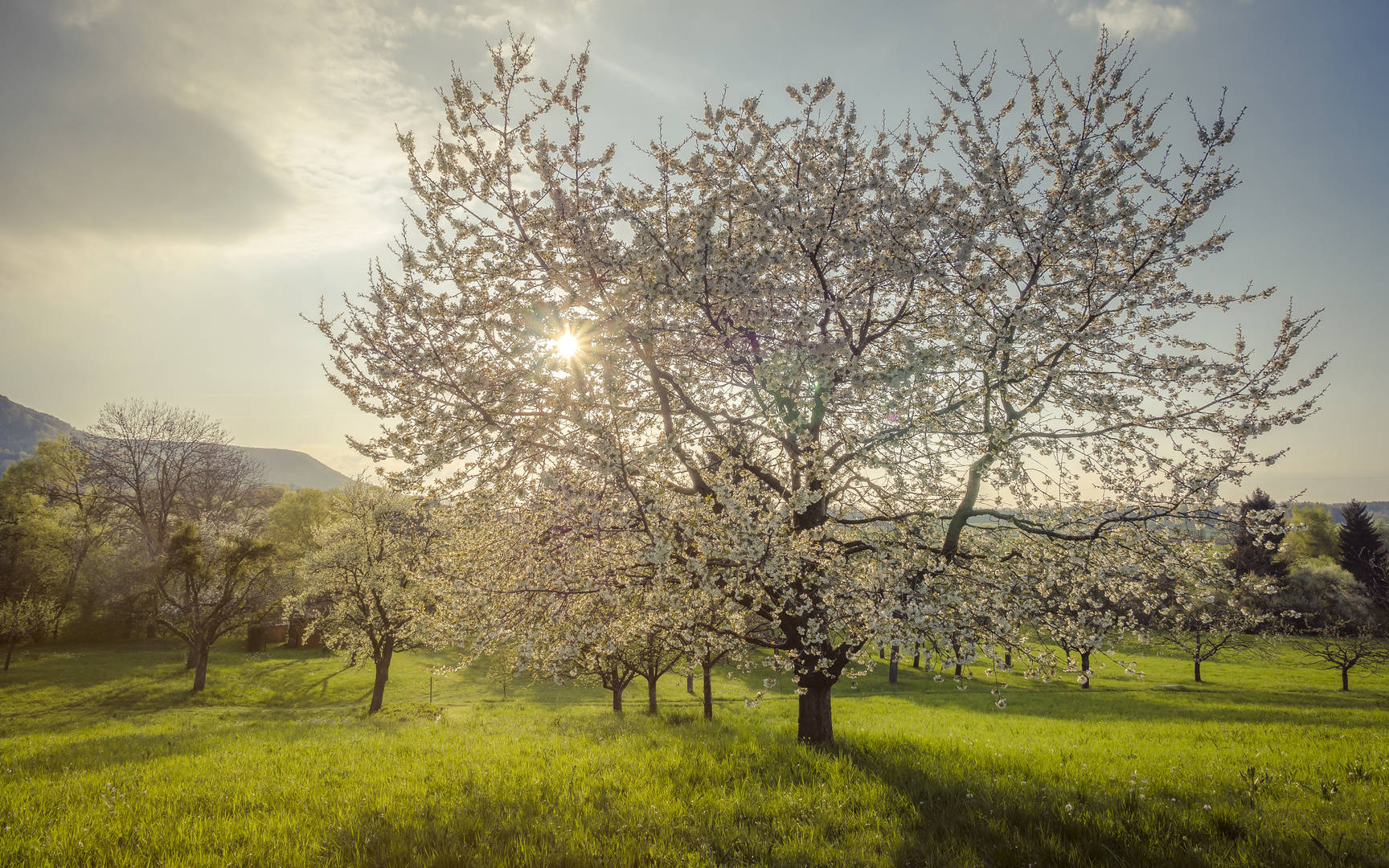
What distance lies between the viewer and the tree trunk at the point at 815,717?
437 inches

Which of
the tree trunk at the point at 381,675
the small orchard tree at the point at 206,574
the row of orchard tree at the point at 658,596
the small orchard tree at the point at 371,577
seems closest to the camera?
the row of orchard tree at the point at 658,596

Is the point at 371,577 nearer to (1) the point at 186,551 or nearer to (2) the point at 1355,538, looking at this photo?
(1) the point at 186,551

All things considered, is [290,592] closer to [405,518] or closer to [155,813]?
[405,518]

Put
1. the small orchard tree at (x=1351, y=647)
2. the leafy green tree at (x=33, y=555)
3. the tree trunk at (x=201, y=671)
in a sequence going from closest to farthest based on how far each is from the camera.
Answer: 1. the tree trunk at (x=201, y=671)
2. the small orchard tree at (x=1351, y=647)
3. the leafy green tree at (x=33, y=555)

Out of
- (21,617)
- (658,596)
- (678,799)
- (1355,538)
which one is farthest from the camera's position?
(1355,538)

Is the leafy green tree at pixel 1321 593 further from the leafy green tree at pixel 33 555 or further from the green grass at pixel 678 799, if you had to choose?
the leafy green tree at pixel 33 555

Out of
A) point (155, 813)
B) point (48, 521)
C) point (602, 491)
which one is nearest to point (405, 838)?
point (155, 813)

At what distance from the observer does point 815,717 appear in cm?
1119

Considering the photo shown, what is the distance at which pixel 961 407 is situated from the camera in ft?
33.0

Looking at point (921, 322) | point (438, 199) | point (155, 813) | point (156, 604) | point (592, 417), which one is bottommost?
point (156, 604)

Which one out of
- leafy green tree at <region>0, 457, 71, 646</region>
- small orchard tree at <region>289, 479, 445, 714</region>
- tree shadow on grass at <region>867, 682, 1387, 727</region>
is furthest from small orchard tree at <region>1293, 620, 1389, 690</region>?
leafy green tree at <region>0, 457, 71, 646</region>

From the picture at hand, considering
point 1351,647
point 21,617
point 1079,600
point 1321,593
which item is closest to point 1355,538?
point 1321,593

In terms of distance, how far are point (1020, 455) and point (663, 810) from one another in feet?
27.6

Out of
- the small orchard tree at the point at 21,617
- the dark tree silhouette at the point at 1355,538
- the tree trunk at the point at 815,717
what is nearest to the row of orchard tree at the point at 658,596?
the tree trunk at the point at 815,717
